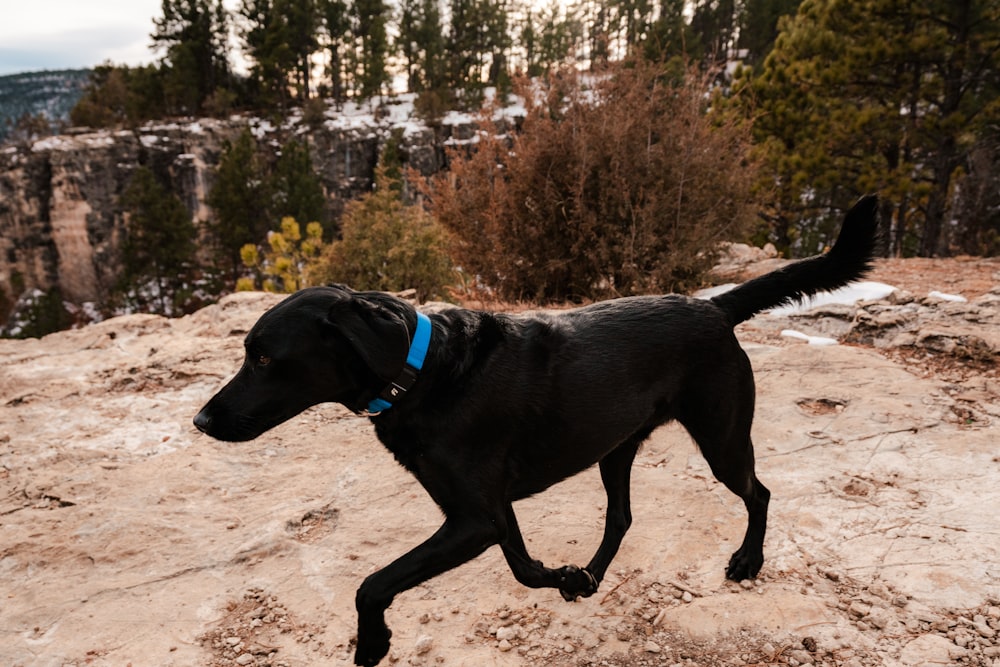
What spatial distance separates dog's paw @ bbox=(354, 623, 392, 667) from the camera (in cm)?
202

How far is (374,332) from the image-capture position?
6.54 feet

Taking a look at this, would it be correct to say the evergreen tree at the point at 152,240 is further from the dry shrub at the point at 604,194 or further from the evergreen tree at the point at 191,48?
the dry shrub at the point at 604,194

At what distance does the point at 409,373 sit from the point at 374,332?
181 mm

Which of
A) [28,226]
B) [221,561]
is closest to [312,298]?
[221,561]

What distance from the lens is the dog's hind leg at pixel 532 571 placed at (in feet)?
7.51

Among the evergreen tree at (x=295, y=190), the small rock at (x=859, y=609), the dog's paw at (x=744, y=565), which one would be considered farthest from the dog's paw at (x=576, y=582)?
the evergreen tree at (x=295, y=190)

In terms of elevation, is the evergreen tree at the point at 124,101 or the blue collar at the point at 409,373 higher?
the evergreen tree at the point at 124,101

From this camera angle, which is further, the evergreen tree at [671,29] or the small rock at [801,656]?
the evergreen tree at [671,29]

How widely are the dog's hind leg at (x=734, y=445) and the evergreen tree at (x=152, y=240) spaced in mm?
34952

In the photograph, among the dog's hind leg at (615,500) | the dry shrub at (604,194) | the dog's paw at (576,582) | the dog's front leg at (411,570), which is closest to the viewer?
the dog's front leg at (411,570)

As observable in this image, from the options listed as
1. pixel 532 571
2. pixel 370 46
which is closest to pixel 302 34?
pixel 370 46

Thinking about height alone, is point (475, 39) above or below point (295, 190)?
above

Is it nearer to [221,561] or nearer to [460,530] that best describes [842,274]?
[460,530]

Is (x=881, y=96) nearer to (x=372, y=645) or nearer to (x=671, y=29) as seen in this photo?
(x=372, y=645)
